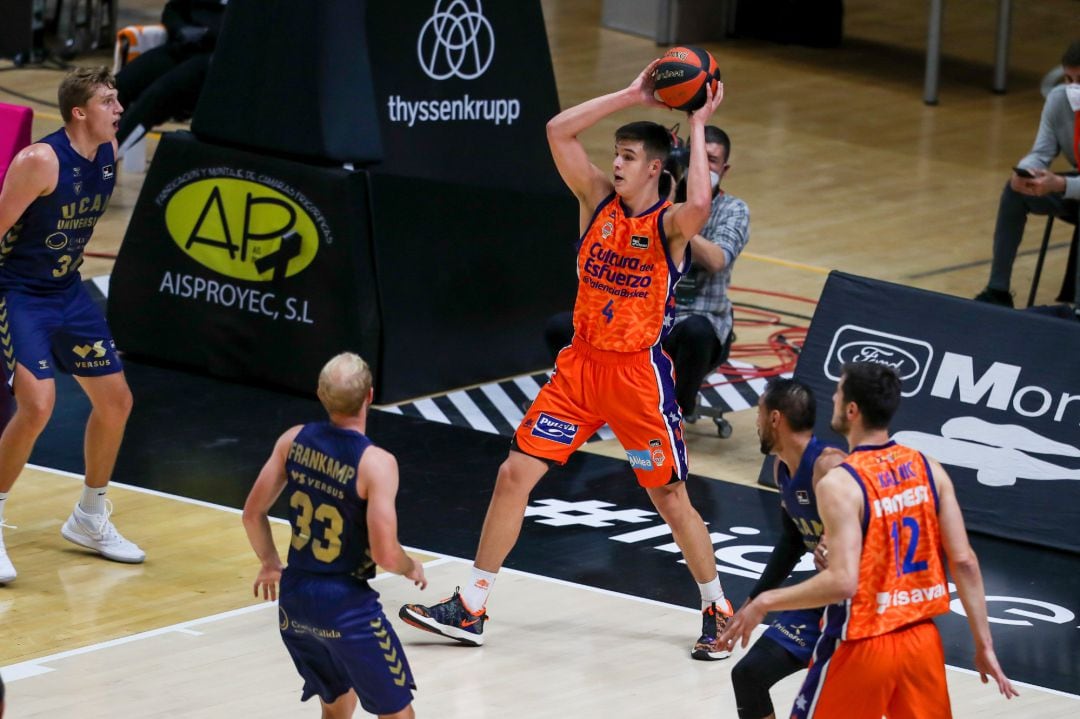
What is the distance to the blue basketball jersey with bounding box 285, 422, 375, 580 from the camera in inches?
197

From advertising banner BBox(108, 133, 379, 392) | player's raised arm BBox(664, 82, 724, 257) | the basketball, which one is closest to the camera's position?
player's raised arm BBox(664, 82, 724, 257)

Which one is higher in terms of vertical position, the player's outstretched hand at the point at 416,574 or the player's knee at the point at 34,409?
the player's outstretched hand at the point at 416,574

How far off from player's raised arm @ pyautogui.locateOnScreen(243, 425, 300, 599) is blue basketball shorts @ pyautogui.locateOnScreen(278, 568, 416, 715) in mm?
102

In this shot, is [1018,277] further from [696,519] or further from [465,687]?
[465,687]

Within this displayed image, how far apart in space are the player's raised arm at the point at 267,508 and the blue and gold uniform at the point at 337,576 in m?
0.03

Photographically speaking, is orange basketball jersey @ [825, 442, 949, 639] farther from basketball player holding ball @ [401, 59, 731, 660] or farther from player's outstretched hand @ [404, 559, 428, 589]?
basketball player holding ball @ [401, 59, 731, 660]

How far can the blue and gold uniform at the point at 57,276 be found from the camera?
274 inches

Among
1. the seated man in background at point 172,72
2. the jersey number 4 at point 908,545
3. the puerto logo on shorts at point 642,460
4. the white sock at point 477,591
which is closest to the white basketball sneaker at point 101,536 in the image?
the white sock at point 477,591

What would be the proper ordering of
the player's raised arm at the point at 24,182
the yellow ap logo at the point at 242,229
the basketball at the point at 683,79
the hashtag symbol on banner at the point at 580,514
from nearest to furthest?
the basketball at the point at 683,79
the player's raised arm at the point at 24,182
the hashtag symbol on banner at the point at 580,514
the yellow ap logo at the point at 242,229

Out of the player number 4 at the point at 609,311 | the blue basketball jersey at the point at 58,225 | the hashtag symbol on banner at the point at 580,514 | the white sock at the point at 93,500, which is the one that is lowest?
the hashtag symbol on banner at the point at 580,514

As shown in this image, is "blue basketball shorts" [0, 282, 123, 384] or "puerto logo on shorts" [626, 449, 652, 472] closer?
"puerto logo on shorts" [626, 449, 652, 472]

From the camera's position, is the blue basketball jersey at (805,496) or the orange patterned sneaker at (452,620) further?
the orange patterned sneaker at (452,620)

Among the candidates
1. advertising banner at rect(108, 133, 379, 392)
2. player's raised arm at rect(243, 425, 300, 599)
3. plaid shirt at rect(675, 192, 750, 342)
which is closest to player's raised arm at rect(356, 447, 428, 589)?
player's raised arm at rect(243, 425, 300, 599)

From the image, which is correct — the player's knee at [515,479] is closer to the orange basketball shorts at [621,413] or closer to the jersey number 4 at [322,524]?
the orange basketball shorts at [621,413]
